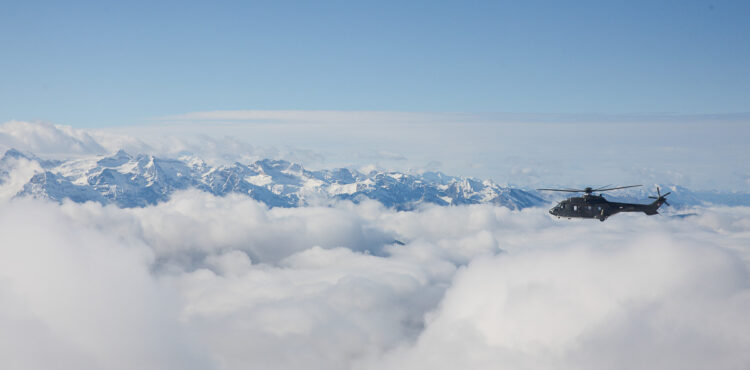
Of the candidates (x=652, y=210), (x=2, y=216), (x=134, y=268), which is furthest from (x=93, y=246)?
(x=652, y=210)

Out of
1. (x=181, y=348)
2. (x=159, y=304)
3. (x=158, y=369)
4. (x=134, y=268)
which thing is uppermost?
(x=134, y=268)

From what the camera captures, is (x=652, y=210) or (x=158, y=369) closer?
(x=652, y=210)

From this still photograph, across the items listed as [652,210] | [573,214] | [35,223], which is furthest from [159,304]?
[652,210]

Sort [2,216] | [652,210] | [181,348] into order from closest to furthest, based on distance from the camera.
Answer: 1. [652,210]
2. [2,216]
3. [181,348]

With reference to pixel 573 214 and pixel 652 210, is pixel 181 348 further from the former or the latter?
pixel 652 210

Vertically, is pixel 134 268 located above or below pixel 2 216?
below

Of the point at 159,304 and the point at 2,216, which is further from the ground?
the point at 2,216

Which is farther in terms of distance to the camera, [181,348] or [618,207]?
[181,348]

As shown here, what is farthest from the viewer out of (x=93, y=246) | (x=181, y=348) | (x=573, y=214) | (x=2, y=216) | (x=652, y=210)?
(x=181, y=348)

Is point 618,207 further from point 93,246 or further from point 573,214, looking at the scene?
point 93,246
